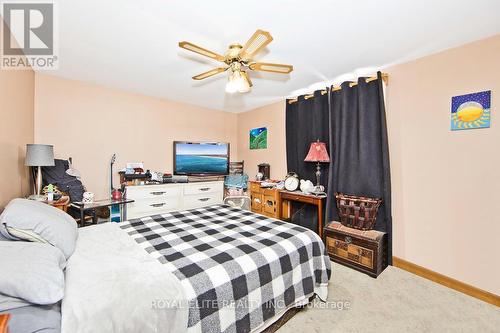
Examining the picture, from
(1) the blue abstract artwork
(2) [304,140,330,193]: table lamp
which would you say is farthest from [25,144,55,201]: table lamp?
(1) the blue abstract artwork

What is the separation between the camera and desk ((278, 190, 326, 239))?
9.53 ft

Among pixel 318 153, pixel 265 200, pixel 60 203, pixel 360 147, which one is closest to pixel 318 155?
pixel 318 153

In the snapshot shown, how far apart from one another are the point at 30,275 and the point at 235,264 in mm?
920

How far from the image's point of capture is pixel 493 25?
1.75 m

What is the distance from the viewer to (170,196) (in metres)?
3.65

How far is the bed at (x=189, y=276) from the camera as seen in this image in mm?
934

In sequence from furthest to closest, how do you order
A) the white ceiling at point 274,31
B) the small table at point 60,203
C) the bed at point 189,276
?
the small table at point 60,203
the white ceiling at point 274,31
the bed at point 189,276

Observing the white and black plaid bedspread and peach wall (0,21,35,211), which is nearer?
the white and black plaid bedspread

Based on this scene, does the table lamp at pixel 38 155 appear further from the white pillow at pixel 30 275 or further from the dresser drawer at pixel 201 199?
the dresser drawer at pixel 201 199

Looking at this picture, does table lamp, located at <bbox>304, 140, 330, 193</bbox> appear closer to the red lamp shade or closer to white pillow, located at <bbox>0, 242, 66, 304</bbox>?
the red lamp shade

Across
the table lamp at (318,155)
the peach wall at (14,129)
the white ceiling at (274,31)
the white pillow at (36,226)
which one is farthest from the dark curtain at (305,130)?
the peach wall at (14,129)

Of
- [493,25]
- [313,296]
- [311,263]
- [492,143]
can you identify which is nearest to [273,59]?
[493,25]

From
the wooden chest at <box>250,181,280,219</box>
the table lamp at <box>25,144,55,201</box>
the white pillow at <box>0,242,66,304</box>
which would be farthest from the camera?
the wooden chest at <box>250,181,280,219</box>

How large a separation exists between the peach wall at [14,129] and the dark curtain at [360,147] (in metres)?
3.35
